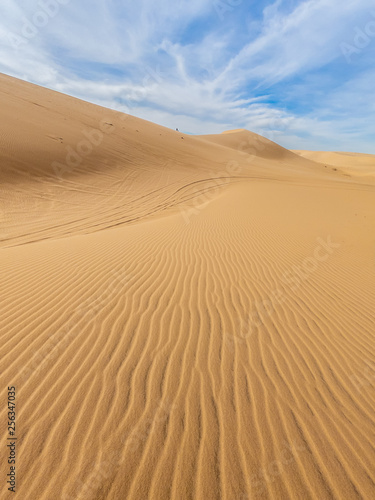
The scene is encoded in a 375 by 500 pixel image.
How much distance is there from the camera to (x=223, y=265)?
5926 mm

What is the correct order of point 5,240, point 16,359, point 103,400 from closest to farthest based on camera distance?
point 103,400 → point 16,359 → point 5,240

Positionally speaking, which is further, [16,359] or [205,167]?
[205,167]

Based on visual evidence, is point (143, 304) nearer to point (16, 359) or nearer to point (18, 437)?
point (16, 359)

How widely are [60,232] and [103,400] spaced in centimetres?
824

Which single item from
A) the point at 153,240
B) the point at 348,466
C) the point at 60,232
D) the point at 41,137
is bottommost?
the point at 60,232

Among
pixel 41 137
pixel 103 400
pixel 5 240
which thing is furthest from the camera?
pixel 41 137

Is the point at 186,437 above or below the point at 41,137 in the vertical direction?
below

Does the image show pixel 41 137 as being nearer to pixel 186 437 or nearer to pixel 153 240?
pixel 153 240

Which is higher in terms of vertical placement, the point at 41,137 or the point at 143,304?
the point at 41,137

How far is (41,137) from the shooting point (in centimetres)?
1669

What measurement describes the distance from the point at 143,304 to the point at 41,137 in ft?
56.4

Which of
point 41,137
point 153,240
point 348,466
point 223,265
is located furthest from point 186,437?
point 41,137

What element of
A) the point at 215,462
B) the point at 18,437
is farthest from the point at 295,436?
the point at 18,437

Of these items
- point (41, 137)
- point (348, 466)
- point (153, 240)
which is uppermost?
point (41, 137)
